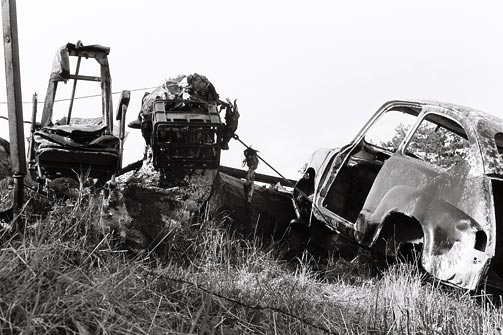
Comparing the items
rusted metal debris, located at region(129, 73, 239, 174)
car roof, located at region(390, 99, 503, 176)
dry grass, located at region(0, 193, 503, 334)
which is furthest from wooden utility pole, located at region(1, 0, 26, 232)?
car roof, located at region(390, 99, 503, 176)

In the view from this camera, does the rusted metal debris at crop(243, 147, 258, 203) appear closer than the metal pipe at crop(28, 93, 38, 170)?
No

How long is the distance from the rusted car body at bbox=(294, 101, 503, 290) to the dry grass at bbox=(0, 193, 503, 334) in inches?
11.8

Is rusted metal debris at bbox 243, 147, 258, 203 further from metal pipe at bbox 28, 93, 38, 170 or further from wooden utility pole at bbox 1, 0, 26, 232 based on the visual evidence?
wooden utility pole at bbox 1, 0, 26, 232

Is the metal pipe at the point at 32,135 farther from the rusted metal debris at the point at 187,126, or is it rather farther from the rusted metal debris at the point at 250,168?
the rusted metal debris at the point at 250,168

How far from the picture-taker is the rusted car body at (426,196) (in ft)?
15.4

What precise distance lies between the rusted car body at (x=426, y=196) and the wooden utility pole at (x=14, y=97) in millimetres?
3009

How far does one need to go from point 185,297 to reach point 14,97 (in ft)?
7.69

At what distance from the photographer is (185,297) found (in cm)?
416

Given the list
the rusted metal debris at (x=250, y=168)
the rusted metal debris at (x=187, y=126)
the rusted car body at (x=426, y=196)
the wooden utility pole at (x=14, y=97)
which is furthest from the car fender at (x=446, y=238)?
the wooden utility pole at (x=14, y=97)

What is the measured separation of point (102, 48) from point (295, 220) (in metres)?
3.06

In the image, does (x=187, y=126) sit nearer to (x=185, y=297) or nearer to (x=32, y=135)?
(x=32, y=135)

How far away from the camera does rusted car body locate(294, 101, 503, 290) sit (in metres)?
4.70

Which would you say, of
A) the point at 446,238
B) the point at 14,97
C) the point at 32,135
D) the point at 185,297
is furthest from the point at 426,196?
the point at 32,135

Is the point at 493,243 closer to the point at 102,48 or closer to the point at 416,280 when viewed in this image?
the point at 416,280
